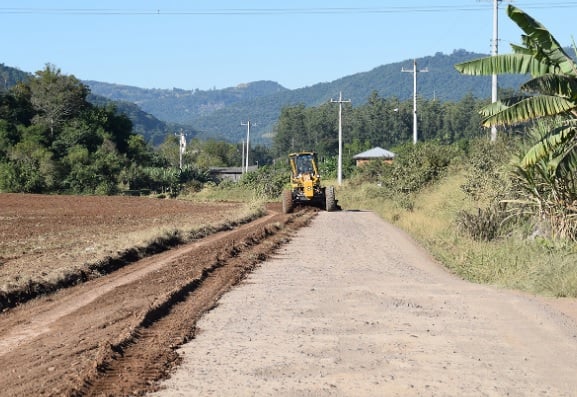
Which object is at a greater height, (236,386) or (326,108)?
(326,108)

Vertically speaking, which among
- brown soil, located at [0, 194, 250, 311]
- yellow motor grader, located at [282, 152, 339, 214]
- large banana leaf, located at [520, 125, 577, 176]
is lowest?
brown soil, located at [0, 194, 250, 311]

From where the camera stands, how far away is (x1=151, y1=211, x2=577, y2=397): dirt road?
328 inches

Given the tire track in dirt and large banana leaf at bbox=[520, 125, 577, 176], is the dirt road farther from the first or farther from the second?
large banana leaf at bbox=[520, 125, 577, 176]

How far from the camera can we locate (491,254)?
840 inches

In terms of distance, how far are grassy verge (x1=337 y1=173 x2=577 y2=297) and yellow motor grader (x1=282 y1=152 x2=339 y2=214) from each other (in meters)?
4.60

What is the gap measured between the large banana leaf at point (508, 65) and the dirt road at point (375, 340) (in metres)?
4.58

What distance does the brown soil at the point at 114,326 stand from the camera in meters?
8.20

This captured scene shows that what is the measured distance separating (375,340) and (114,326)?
10.4 feet

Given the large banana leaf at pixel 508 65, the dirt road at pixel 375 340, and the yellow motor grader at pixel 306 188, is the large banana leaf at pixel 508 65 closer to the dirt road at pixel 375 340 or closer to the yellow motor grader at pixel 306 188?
the dirt road at pixel 375 340

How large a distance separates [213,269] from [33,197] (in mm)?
39883

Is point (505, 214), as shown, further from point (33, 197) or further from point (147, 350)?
point (33, 197)

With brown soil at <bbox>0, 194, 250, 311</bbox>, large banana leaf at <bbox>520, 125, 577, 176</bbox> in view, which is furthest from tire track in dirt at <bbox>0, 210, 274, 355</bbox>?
large banana leaf at <bbox>520, 125, 577, 176</bbox>

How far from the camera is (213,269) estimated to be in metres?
17.6

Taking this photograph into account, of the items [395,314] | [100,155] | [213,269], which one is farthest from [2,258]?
[100,155]
